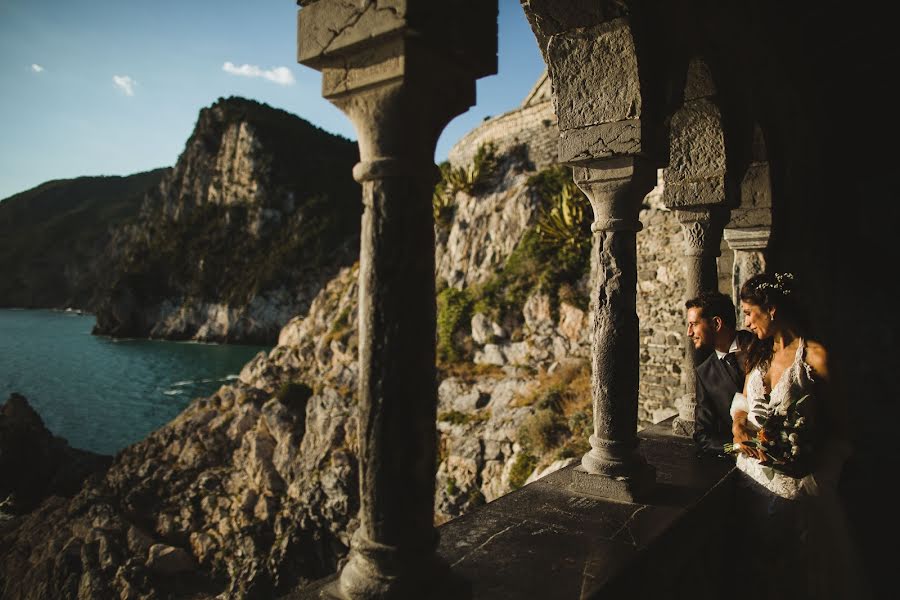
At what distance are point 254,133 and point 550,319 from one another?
5574cm

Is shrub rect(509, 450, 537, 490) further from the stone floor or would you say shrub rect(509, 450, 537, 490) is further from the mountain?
the mountain

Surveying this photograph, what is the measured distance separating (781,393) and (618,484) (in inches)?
42.4

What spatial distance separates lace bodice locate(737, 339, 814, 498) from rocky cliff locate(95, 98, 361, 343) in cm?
5235

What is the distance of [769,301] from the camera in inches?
107

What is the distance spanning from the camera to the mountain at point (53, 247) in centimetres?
10175


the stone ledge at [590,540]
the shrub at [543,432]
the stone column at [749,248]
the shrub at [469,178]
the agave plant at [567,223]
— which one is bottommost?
the shrub at [543,432]

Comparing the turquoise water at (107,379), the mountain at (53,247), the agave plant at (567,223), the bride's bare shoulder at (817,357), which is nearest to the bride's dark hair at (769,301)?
the bride's bare shoulder at (817,357)

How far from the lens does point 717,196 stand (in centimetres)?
461

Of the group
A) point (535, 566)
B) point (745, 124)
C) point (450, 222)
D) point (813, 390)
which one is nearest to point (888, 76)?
point (745, 124)

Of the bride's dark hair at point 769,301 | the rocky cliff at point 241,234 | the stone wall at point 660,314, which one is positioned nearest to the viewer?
the bride's dark hair at point 769,301

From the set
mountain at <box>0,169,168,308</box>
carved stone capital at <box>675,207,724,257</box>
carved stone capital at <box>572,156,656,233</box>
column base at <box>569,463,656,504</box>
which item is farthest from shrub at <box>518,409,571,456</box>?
mountain at <box>0,169,168,308</box>

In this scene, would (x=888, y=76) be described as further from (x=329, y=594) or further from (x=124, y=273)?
(x=124, y=273)

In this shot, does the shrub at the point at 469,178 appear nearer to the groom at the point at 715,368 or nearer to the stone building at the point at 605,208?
the stone building at the point at 605,208

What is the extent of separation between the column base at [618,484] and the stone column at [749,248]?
10.4 ft
